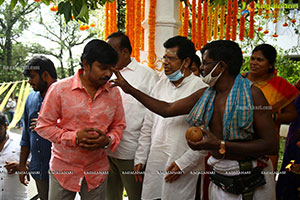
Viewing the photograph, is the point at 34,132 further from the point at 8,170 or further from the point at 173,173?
the point at 173,173

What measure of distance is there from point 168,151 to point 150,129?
0.36 m

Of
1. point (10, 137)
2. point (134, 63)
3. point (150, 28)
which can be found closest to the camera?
point (134, 63)

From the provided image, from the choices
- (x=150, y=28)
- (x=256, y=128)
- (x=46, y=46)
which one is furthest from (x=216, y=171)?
(x=46, y=46)

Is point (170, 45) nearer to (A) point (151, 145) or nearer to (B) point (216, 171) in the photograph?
(A) point (151, 145)

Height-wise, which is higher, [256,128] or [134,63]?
[134,63]

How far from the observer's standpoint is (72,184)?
7.13 feet

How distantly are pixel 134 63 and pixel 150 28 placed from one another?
753 mm

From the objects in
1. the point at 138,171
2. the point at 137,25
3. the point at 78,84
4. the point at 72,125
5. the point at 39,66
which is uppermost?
the point at 137,25

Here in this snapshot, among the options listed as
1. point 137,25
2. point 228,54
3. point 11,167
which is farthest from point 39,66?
point 228,54

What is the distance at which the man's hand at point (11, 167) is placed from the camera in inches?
118

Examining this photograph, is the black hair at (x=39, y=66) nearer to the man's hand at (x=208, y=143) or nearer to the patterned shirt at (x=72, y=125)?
the patterned shirt at (x=72, y=125)

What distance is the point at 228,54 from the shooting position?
6.68 feet

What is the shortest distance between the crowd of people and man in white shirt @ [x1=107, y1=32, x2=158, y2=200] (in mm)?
10

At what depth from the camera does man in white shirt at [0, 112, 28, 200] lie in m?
3.00
